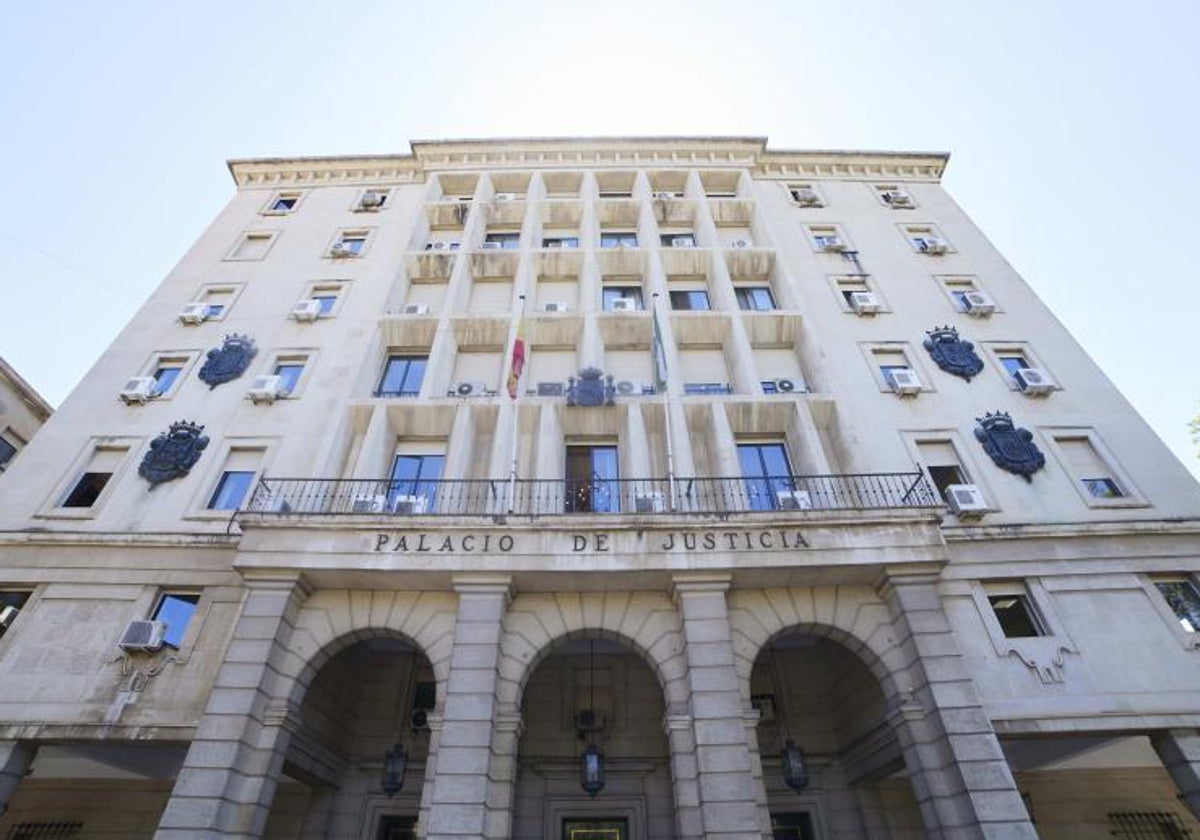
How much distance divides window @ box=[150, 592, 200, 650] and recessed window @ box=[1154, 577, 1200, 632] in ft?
68.3

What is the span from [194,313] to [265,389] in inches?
186

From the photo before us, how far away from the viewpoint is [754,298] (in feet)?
64.7

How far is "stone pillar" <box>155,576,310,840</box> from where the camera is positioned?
958 centimetres

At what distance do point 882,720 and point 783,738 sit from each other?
2.81 meters

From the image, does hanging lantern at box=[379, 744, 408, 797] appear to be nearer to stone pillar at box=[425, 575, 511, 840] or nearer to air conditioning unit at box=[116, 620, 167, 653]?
stone pillar at box=[425, 575, 511, 840]

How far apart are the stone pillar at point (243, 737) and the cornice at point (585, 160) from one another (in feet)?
59.5

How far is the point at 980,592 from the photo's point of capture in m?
12.7

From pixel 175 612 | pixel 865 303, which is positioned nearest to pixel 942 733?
pixel 865 303

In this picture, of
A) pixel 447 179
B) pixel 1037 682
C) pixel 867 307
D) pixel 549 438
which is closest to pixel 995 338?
pixel 867 307

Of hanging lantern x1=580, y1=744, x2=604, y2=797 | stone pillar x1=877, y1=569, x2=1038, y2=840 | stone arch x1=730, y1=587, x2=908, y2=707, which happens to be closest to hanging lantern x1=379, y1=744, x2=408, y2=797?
hanging lantern x1=580, y1=744, x2=604, y2=797

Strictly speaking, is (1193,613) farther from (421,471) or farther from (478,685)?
(421,471)

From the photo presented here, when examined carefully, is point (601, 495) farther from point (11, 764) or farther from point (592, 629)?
point (11, 764)

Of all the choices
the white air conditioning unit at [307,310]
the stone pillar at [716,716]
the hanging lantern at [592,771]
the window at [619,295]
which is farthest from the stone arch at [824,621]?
the white air conditioning unit at [307,310]

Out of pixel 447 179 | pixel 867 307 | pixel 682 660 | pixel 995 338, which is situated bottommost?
pixel 682 660
